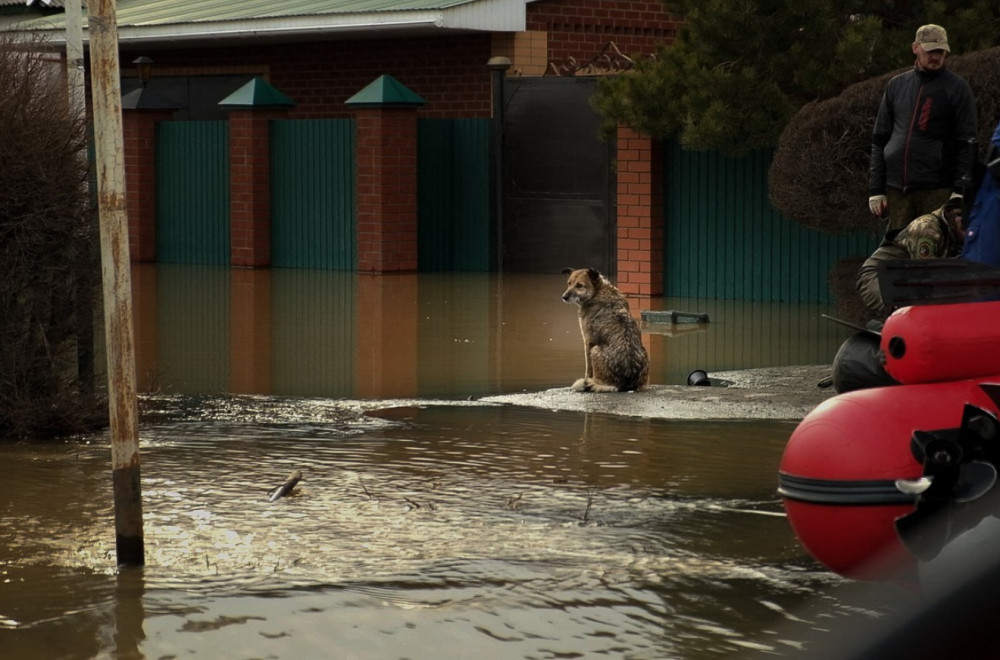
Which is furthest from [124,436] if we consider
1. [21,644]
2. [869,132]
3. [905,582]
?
[869,132]

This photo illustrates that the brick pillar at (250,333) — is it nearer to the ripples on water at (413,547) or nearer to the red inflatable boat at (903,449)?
the ripples on water at (413,547)

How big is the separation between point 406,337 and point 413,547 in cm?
845

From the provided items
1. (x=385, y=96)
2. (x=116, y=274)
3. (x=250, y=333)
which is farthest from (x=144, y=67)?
(x=116, y=274)

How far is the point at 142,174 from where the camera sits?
24.1 metres

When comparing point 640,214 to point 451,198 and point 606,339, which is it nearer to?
point 451,198

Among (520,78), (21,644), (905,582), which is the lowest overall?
(21,644)

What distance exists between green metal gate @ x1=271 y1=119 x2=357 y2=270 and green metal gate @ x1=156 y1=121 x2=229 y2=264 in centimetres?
103

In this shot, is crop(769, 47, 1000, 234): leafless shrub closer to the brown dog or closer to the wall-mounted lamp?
the brown dog

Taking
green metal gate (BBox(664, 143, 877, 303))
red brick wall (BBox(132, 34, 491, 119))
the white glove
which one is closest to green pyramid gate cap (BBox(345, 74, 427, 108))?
red brick wall (BBox(132, 34, 491, 119))

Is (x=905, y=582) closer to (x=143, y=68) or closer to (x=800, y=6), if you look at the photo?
→ (x=800, y=6)

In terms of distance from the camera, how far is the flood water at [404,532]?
4.99m

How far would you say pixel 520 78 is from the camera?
20656mm

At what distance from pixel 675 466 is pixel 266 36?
1640 cm

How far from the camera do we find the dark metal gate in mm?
20016
